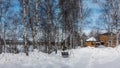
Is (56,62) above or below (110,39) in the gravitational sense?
above

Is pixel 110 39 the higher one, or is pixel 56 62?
pixel 56 62

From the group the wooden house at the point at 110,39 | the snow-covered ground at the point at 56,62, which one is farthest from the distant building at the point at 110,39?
the snow-covered ground at the point at 56,62

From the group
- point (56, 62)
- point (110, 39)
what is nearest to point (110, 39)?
point (110, 39)

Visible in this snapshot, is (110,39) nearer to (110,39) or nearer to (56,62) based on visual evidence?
(110,39)

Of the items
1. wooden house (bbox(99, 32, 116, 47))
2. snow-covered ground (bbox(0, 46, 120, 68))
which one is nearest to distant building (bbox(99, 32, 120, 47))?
wooden house (bbox(99, 32, 116, 47))

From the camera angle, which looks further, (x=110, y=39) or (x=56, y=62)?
(x=110, y=39)

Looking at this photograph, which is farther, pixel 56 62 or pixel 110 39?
pixel 110 39

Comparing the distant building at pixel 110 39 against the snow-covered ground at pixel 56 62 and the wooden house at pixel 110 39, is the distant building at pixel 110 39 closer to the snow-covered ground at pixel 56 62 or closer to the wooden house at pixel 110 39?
the wooden house at pixel 110 39

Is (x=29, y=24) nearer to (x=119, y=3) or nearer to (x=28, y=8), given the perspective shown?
(x=28, y=8)

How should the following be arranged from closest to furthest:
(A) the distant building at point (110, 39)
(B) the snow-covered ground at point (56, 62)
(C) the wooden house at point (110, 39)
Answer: (B) the snow-covered ground at point (56, 62), (A) the distant building at point (110, 39), (C) the wooden house at point (110, 39)

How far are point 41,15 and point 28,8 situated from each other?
2876mm

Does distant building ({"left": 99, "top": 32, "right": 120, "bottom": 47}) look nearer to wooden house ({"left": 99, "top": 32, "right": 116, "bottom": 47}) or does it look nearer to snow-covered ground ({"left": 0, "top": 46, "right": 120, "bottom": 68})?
wooden house ({"left": 99, "top": 32, "right": 116, "bottom": 47})

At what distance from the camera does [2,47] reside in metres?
29.0

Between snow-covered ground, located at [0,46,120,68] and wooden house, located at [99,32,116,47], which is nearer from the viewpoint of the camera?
snow-covered ground, located at [0,46,120,68]
